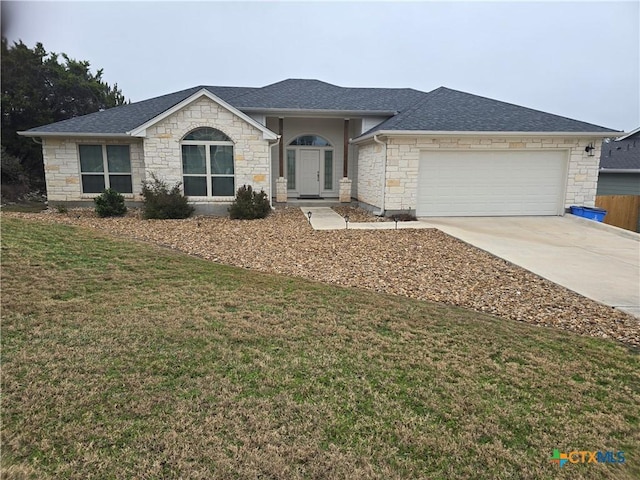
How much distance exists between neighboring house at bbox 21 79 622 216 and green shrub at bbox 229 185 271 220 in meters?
0.81

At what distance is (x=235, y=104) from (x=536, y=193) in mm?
11270

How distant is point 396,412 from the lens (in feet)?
9.93

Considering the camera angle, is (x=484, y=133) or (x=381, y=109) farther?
(x=381, y=109)

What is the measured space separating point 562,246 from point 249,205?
28.5 ft

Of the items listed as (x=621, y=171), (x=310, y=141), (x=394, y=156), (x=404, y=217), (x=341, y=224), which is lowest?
(x=341, y=224)

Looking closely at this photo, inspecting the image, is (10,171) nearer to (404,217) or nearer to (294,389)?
(404,217)

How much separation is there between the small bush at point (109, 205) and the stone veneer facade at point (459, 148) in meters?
8.39

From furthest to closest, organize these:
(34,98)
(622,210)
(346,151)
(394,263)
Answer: (34,98) → (346,151) → (622,210) → (394,263)

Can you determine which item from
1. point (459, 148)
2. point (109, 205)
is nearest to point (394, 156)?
point (459, 148)

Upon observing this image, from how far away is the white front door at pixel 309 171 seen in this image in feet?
57.9

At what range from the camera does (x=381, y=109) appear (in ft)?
53.1

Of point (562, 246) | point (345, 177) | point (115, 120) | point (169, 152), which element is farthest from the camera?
point (345, 177)

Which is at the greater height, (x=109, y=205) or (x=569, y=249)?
(x=109, y=205)

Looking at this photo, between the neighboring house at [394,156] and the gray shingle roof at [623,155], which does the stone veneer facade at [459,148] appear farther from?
the gray shingle roof at [623,155]
